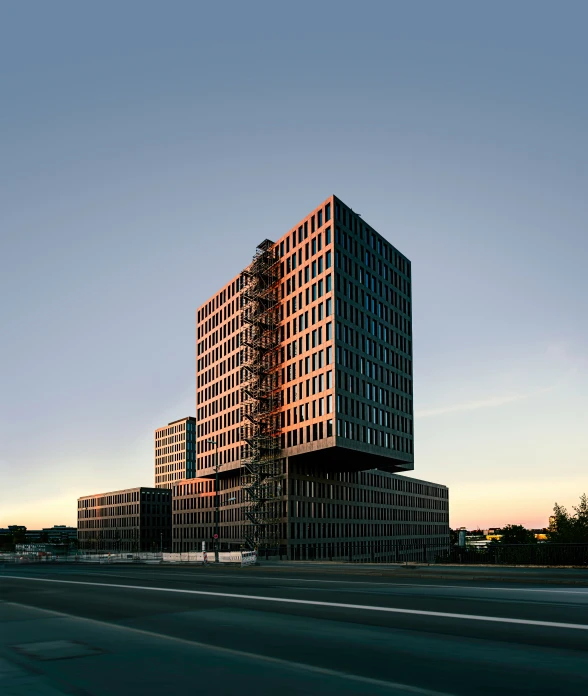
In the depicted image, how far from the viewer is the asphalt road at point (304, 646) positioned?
7.96m

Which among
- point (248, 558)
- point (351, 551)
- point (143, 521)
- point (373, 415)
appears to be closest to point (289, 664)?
point (248, 558)

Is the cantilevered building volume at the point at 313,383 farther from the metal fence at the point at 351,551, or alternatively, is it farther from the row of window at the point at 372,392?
the metal fence at the point at 351,551

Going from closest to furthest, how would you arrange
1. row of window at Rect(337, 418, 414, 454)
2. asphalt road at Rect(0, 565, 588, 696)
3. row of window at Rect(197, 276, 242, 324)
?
asphalt road at Rect(0, 565, 588, 696) → row of window at Rect(337, 418, 414, 454) → row of window at Rect(197, 276, 242, 324)

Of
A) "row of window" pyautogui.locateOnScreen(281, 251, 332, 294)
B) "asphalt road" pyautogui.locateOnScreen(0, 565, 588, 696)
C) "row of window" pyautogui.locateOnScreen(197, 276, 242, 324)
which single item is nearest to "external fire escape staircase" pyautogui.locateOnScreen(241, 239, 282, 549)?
"row of window" pyautogui.locateOnScreen(281, 251, 332, 294)

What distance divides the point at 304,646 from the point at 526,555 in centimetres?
3369

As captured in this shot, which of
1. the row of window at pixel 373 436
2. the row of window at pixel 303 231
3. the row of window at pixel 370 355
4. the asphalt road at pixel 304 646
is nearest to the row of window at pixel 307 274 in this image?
the row of window at pixel 303 231

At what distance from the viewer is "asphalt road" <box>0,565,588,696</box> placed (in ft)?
26.1

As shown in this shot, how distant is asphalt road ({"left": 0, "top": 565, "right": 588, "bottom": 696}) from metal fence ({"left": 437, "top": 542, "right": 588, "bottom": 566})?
70.7ft

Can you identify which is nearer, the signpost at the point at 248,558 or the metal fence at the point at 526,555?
the metal fence at the point at 526,555

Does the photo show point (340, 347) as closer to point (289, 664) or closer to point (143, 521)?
point (289, 664)

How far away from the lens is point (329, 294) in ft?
270

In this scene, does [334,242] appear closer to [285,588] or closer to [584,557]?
[584,557]

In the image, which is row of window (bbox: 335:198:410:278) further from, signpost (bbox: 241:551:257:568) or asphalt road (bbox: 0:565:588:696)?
asphalt road (bbox: 0:565:588:696)

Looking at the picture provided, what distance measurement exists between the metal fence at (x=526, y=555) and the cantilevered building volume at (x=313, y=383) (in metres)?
36.3
